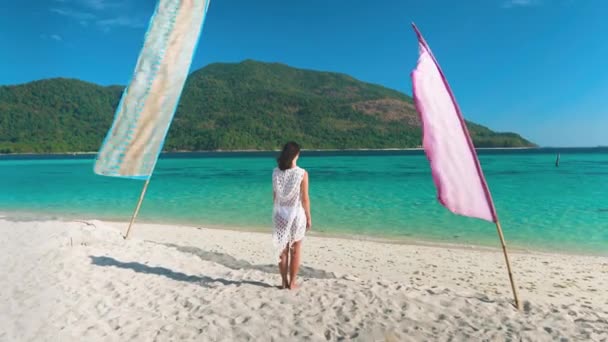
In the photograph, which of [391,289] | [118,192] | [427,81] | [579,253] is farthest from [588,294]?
[118,192]

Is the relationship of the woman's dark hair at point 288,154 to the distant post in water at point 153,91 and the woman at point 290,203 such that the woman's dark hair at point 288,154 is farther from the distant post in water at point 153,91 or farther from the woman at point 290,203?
the distant post in water at point 153,91

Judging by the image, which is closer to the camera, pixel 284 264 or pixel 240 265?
pixel 284 264

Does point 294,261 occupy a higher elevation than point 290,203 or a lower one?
lower

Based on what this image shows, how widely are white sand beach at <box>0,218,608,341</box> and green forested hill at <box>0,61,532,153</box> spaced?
118m

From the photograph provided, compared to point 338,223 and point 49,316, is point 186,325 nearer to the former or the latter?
point 49,316

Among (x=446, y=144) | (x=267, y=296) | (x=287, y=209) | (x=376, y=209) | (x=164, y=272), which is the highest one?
(x=446, y=144)

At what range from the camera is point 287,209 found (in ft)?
18.5

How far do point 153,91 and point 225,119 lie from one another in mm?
136338

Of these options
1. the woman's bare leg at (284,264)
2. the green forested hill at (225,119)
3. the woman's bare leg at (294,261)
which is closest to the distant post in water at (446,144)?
the woman's bare leg at (294,261)

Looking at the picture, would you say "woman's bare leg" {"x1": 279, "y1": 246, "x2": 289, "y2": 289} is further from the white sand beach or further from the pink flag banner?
the pink flag banner

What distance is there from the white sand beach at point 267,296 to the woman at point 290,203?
2.44 ft

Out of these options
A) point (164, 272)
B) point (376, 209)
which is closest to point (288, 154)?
point (164, 272)

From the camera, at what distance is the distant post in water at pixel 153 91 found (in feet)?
26.3

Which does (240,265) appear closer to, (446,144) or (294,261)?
(294,261)
